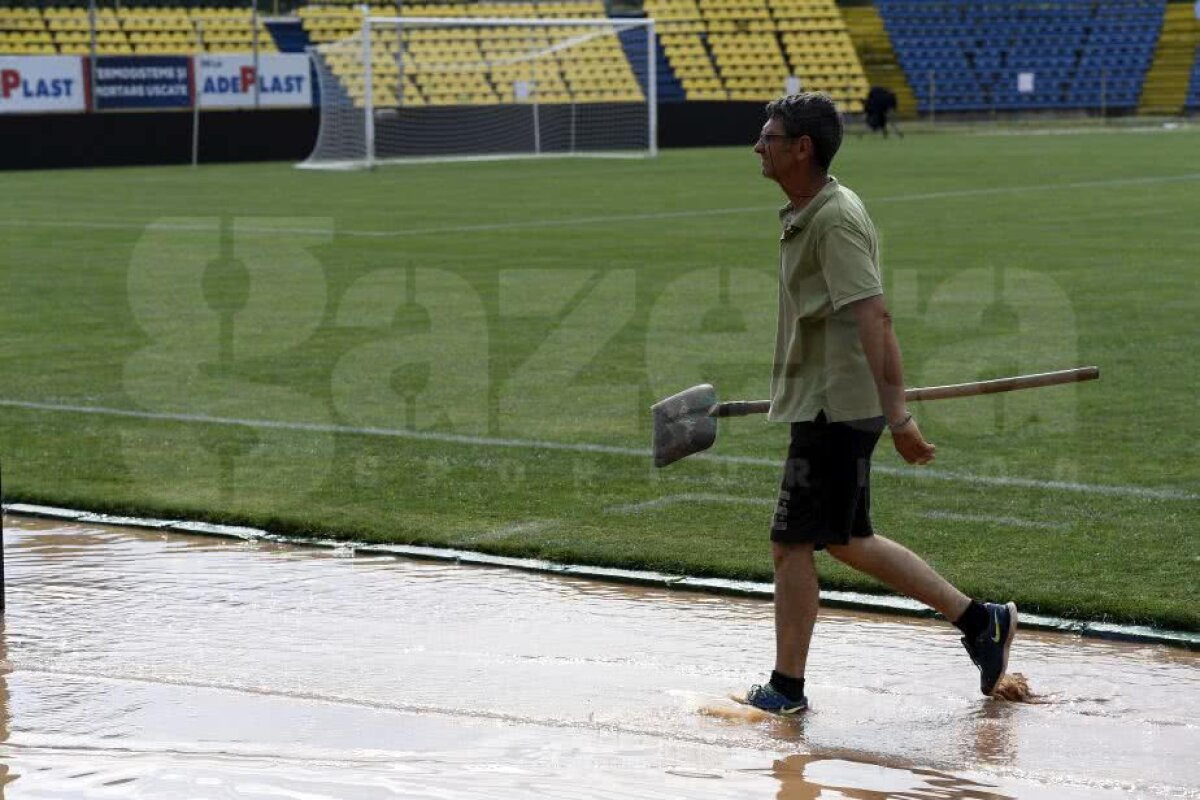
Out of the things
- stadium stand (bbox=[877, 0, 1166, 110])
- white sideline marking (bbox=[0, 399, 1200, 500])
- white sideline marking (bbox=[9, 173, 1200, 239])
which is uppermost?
stadium stand (bbox=[877, 0, 1166, 110])

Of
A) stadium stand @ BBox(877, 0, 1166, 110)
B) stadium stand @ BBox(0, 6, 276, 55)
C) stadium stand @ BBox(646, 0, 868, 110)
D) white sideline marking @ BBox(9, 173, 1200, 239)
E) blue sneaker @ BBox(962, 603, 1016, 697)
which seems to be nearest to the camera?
blue sneaker @ BBox(962, 603, 1016, 697)

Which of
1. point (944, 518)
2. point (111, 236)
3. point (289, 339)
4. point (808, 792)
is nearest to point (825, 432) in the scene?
point (808, 792)

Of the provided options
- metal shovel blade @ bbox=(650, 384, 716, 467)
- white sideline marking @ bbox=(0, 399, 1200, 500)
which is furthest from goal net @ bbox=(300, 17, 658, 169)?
metal shovel blade @ bbox=(650, 384, 716, 467)

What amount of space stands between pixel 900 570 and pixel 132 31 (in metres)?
45.0

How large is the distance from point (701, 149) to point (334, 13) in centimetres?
1073

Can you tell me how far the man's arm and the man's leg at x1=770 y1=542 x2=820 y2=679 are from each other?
1.46 ft

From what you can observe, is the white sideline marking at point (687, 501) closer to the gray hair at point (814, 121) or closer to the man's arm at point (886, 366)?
the man's arm at point (886, 366)

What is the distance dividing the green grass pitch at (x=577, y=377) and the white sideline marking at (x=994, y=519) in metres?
0.04

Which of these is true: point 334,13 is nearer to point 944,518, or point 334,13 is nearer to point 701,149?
point 701,149

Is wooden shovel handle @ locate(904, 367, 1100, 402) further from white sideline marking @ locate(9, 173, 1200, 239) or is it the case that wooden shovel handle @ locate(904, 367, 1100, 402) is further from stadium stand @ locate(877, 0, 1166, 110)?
stadium stand @ locate(877, 0, 1166, 110)

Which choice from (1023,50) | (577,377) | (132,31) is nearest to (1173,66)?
(1023,50)

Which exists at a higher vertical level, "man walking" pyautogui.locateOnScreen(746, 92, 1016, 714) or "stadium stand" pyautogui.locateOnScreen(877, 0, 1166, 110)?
"stadium stand" pyautogui.locateOnScreen(877, 0, 1166, 110)

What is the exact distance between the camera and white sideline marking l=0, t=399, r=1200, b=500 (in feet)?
29.1

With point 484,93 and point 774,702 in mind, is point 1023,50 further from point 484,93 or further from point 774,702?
point 774,702
